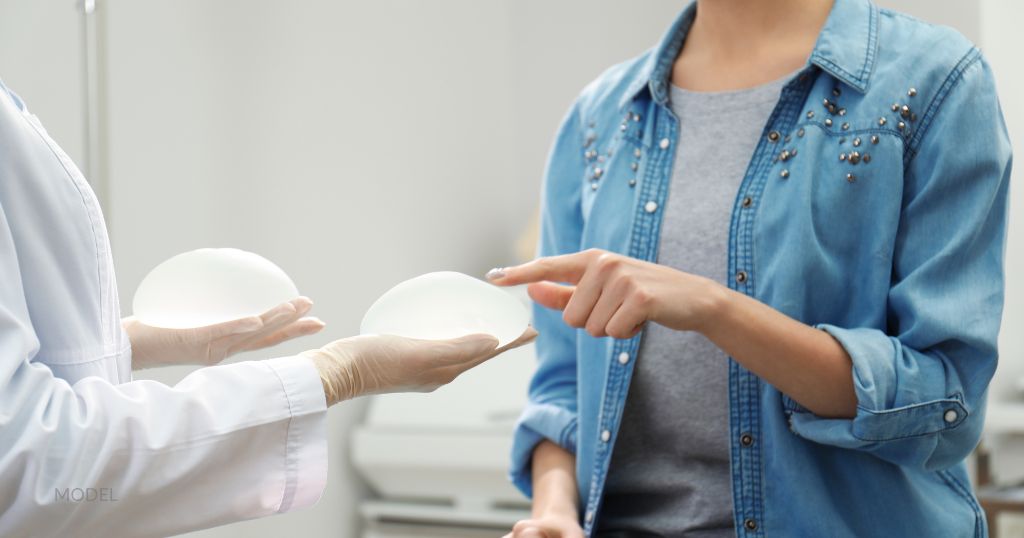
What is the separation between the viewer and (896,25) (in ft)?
4.01

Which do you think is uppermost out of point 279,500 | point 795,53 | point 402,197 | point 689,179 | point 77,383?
point 795,53

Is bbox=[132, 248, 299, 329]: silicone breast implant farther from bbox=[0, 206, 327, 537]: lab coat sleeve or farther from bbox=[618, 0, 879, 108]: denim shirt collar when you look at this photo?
bbox=[618, 0, 879, 108]: denim shirt collar

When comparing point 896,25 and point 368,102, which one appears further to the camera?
point 368,102

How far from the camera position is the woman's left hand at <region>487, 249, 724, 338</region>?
3.42 feet

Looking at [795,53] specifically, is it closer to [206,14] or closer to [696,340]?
[696,340]

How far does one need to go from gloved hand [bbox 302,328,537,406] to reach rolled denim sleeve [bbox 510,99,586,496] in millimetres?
387

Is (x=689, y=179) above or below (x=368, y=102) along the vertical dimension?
above

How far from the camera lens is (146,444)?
2.69ft

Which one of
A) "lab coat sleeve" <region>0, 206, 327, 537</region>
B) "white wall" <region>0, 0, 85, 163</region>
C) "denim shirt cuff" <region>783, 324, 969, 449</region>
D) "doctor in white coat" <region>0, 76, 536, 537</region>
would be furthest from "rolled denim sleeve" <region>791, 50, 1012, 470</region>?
"white wall" <region>0, 0, 85, 163</region>

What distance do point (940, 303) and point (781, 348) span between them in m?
0.18

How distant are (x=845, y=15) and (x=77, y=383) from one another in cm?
94

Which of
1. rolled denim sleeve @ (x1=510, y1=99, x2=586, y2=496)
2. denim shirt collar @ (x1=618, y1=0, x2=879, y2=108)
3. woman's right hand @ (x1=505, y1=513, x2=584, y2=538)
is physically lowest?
woman's right hand @ (x1=505, y1=513, x2=584, y2=538)

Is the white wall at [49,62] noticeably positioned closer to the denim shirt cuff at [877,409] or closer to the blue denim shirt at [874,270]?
the blue denim shirt at [874,270]

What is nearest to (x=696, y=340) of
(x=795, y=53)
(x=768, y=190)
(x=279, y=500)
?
Result: (x=768, y=190)
